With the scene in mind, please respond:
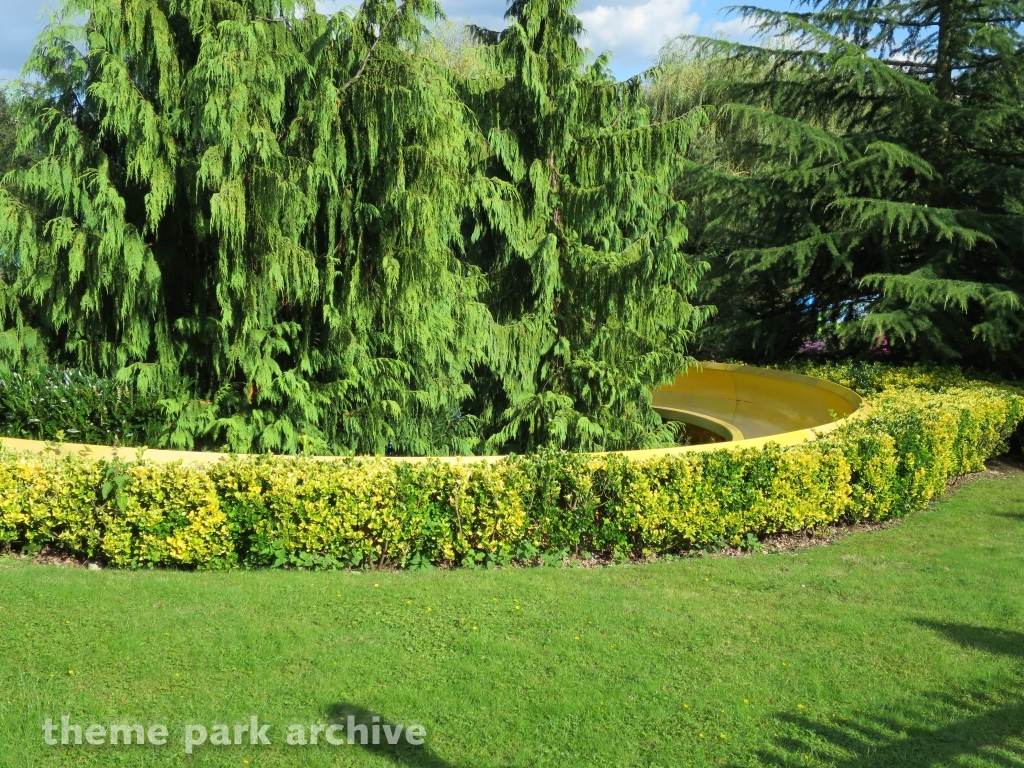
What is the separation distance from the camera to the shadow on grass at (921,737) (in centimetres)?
379

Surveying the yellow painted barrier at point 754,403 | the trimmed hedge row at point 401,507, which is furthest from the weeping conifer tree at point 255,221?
the yellow painted barrier at point 754,403

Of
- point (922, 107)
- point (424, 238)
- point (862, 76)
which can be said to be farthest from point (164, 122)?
point (922, 107)

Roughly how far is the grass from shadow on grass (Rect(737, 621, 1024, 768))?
0.01 metres

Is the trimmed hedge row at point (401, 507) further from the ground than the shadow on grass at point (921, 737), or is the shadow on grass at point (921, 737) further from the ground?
the trimmed hedge row at point (401, 507)

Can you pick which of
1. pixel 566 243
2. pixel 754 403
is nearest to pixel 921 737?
pixel 566 243

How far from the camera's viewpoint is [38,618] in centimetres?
489

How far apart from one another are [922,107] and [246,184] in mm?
10951

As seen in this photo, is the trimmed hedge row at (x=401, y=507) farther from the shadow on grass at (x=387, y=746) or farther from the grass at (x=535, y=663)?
the shadow on grass at (x=387, y=746)

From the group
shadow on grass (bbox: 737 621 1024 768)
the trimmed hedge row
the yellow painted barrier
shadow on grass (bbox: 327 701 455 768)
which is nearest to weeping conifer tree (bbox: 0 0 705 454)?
the trimmed hedge row

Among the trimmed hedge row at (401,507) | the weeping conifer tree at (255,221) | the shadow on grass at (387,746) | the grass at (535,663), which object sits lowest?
the shadow on grass at (387,746)

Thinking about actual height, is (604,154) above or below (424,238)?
above

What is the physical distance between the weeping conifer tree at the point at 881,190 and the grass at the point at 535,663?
299 inches

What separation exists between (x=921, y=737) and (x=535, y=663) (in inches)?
75.8

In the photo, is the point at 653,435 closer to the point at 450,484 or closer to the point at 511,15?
the point at 450,484
